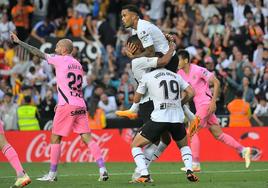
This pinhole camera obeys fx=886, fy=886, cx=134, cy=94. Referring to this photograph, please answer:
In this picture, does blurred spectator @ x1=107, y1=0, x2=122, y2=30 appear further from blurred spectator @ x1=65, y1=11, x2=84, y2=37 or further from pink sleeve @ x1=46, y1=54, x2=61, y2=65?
pink sleeve @ x1=46, y1=54, x2=61, y2=65

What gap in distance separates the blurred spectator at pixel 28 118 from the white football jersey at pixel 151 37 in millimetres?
10266

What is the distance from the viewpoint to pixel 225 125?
958 inches

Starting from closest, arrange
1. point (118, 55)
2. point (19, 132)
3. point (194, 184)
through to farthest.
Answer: point (194, 184)
point (19, 132)
point (118, 55)

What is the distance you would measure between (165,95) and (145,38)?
1131 mm

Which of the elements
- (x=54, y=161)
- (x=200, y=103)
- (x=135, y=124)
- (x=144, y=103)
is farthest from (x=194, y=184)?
(x=135, y=124)

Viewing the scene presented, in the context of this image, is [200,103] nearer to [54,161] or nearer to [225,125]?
[54,161]

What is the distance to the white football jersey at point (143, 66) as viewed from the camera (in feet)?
47.2

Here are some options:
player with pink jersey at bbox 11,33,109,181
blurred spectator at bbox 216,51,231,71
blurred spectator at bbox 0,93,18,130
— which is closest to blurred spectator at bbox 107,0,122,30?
blurred spectator at bbox 216,51,231,71

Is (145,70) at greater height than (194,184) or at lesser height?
greater

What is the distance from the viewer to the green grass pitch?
14180 millimetres

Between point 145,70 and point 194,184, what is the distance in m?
A: 2.13

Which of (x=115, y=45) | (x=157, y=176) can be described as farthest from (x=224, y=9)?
(x=157, y=176)

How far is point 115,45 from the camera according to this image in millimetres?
29484

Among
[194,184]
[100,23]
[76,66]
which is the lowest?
[194,184]
